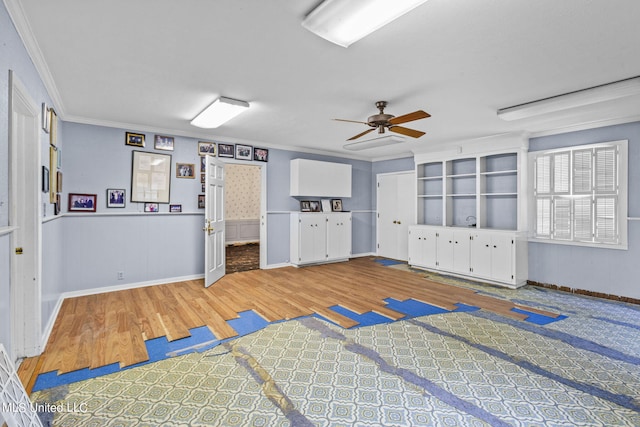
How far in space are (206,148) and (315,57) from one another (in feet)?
11.1

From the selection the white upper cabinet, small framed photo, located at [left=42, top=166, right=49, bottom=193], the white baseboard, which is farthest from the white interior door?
small framed photo, located at [left=42, top=166, right=49, bottom=193]

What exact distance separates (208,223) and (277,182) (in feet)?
6.19

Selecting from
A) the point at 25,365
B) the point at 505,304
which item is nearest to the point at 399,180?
the point at 505,304

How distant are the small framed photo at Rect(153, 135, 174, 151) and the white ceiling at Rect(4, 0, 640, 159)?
2.36 feet

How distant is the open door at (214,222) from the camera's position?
4688 millimetres

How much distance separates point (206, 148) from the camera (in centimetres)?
529

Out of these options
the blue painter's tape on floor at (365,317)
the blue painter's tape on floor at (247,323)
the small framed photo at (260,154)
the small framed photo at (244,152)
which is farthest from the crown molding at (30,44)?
the blue painter's tape on floor at (365,317)

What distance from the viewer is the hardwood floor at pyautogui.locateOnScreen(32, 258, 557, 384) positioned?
2717 mm

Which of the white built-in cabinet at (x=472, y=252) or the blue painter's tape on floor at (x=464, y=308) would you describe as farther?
the white built-in cabinet at (x=472, y=252)

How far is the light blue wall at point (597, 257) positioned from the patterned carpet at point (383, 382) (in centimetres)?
132

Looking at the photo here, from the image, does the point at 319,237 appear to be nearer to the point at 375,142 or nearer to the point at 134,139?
the point at 375,142

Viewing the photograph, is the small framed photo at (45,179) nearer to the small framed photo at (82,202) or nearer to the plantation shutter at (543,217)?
the small framed photo at (82,202)

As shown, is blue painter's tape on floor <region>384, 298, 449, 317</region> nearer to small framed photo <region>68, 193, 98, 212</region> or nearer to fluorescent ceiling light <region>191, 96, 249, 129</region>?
fluorescent ceiling light <region>191, 96, 249, 129</region>

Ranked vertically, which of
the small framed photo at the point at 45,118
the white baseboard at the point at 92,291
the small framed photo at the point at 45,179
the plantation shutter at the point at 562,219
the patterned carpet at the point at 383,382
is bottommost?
the patterned carpet at the point at 383,382
